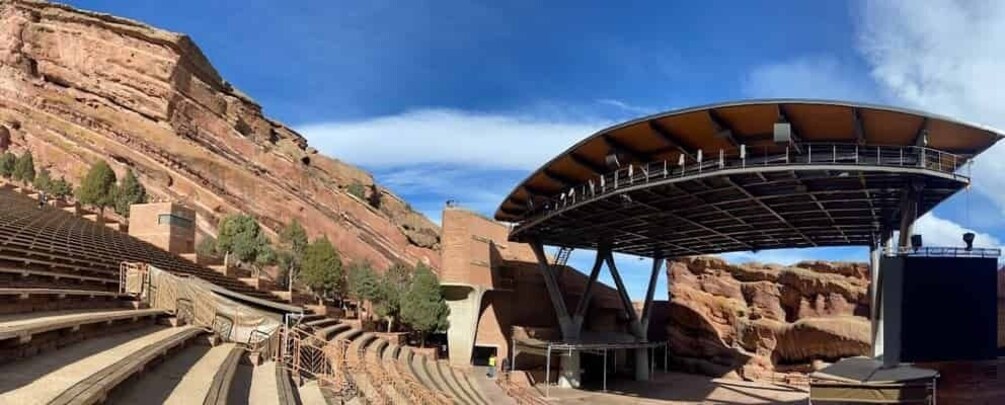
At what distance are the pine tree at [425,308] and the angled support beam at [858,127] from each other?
2522cm

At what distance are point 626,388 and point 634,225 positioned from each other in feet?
32.3

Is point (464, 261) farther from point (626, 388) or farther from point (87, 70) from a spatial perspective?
point (87, 70)

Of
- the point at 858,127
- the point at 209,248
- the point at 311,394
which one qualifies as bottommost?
the point at 311,394

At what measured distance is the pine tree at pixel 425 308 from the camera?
4116cm

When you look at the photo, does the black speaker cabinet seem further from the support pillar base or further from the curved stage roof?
the support pillar base

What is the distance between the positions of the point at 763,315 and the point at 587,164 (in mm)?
23226

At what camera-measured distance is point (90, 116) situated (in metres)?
65.7

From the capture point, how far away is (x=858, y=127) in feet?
75.0

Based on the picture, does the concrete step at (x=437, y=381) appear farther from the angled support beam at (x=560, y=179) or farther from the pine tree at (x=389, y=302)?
the pine tree at (x=389, y=302)

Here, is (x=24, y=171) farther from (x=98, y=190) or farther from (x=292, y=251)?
(x=292, y=251)

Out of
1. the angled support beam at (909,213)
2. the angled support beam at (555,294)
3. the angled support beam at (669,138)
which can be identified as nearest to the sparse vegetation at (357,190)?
the angled support beam at (555,294)

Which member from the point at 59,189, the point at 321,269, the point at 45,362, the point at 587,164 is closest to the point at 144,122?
the point at 59,189

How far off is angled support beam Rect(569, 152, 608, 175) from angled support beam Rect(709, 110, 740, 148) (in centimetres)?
712

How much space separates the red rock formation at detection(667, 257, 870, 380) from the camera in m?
42.7
